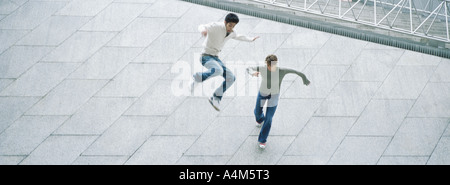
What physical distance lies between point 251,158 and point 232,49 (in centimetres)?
285

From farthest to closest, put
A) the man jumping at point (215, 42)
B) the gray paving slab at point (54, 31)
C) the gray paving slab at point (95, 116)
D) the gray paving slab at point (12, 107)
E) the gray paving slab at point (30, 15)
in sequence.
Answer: the gray paving slab at point (30, 15), the gray paving slab at point (54, 31), the gray paving slab at point (12, 107), the gray paving slab at point (95, 116), the man jumping at point (215, 42)

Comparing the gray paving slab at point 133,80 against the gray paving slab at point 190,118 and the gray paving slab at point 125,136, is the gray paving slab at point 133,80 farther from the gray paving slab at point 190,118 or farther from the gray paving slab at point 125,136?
the gray paving slab at point 190,118

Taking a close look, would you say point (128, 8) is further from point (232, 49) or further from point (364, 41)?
point (364, 41)

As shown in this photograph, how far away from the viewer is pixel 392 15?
1103 centimetres

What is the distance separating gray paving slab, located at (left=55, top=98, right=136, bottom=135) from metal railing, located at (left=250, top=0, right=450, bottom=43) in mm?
3564

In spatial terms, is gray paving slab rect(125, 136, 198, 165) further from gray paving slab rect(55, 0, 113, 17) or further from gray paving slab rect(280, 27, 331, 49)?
gray paving slab rect(55, 0, 113, 17)

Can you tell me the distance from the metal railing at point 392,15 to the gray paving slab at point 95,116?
3564 mm

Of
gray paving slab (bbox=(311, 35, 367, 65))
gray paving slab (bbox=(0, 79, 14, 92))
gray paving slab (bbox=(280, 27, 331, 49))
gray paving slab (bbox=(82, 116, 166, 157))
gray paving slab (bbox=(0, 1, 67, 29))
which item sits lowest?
gray paving slab (bbox=(82, 116, 166, 157))

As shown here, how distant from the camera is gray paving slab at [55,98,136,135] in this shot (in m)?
7.54

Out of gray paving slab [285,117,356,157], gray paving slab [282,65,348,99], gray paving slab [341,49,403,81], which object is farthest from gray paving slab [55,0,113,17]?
gray paving slab [341,49,403,81]

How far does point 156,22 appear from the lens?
962cm

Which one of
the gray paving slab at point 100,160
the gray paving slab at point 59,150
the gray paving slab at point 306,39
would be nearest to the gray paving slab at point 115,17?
the gray paving slab at point 59,150

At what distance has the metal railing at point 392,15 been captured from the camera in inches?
319

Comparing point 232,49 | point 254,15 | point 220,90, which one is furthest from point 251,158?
point 254,15
